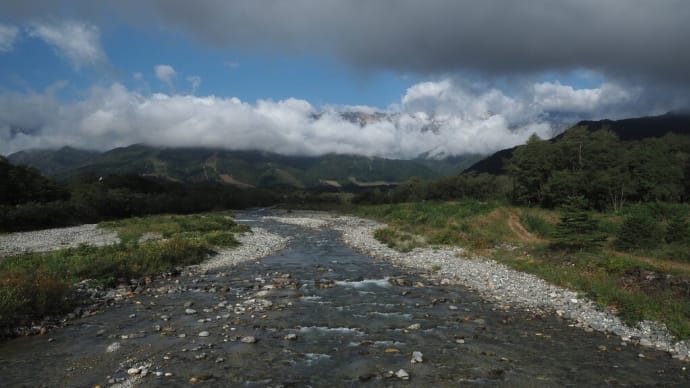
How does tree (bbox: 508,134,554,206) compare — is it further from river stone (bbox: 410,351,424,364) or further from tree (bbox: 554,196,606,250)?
river stone (bbox: 410,351,424,364)

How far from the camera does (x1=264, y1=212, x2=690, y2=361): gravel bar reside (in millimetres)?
14906

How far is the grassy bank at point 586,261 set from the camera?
55.7 feet

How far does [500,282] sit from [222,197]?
14646 centimetres

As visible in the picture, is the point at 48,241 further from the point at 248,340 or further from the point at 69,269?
the point at 248,340

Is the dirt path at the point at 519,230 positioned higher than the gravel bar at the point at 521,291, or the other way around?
the dirt path at the point at 519,230

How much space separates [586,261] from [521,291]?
6.79 metres

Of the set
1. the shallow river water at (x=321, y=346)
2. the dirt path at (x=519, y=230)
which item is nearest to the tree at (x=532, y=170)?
the dirt path at (x=519, y=230)

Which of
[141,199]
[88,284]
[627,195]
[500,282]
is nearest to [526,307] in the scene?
[500,282]

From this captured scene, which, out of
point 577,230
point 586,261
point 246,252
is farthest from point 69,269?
point 577,230

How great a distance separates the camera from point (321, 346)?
568 inches

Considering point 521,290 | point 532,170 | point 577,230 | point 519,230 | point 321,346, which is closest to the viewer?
point 321,346

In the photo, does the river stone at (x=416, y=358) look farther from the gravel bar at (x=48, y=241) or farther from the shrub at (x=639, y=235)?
the gravel bar at (x=48, y=241)

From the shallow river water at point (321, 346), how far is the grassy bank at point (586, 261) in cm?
332

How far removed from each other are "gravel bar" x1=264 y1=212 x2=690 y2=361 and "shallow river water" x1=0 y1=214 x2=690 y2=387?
0.84 m
